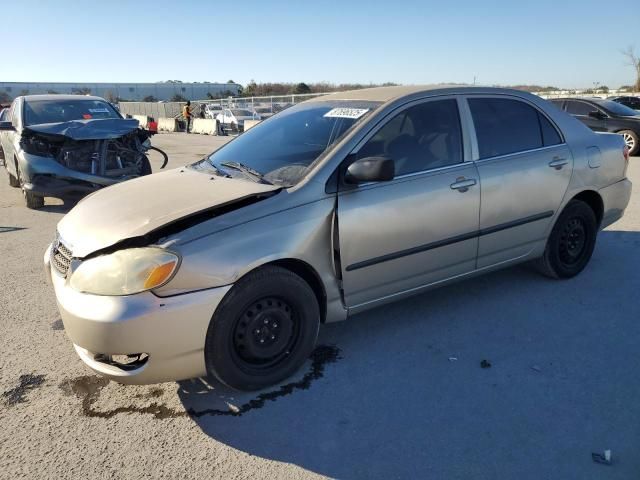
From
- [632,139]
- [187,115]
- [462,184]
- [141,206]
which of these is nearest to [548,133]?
[462,184]

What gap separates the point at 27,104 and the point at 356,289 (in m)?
7.76

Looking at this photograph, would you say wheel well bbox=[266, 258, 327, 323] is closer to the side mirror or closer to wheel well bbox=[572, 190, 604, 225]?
the side mirror

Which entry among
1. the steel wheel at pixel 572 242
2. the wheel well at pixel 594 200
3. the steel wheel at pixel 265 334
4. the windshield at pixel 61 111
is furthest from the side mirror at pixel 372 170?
the windshield at pixel 61 111

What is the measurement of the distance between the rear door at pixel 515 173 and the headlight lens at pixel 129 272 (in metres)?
2.26

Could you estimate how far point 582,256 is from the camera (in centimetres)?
461

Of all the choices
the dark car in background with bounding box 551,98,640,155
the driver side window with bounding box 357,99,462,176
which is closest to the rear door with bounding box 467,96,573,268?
the driver side window with bounding box 357,99,462,176

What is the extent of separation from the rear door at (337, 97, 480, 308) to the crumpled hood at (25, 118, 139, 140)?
5450 mm

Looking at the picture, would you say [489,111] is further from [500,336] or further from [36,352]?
[36,352]

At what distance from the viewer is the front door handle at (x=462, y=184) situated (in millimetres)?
3561

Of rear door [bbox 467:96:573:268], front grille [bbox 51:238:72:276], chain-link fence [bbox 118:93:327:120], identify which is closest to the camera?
front grille [bbox 51:238:72:276]

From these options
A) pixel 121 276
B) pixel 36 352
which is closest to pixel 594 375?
pixel 121 276

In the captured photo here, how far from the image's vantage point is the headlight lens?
257cm

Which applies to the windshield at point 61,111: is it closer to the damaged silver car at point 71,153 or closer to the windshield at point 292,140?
the damaged silver car at point 71,153

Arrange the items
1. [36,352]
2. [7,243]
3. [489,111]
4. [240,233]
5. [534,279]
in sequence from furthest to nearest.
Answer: [7,243], [534,279], [489,111], [36,352], [240,233]
